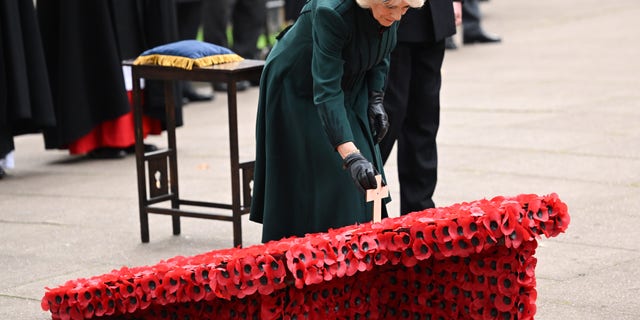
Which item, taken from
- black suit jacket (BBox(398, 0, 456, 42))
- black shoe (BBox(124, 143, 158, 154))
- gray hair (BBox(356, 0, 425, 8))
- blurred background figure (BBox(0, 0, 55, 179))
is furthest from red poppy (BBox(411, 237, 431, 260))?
black shoe (BBox(124, 143, 158, 154))

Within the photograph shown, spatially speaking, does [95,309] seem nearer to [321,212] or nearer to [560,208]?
[321,212]

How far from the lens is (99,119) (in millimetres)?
8781

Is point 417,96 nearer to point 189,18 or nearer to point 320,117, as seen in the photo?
point 320,117

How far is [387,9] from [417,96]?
5.50ft

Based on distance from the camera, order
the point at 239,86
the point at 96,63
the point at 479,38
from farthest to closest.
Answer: the point at 479,38
the point at 239,86
the point at 96,63

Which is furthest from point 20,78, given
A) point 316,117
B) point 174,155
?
point 316,117

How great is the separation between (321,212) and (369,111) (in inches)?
18.3

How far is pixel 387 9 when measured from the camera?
4.23 m

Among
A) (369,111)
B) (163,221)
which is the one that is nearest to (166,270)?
(369,111)

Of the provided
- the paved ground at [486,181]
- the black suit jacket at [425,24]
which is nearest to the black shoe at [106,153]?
the paved ground at [486,181]

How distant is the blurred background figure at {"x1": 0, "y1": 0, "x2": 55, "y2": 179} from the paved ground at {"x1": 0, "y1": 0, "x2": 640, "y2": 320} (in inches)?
14.7

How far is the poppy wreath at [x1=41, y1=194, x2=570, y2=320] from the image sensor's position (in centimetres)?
388

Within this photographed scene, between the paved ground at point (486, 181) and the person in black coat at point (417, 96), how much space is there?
71 cm

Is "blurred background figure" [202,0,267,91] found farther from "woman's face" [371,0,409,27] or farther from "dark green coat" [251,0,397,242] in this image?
"woman's face" [371,0,409,27]
